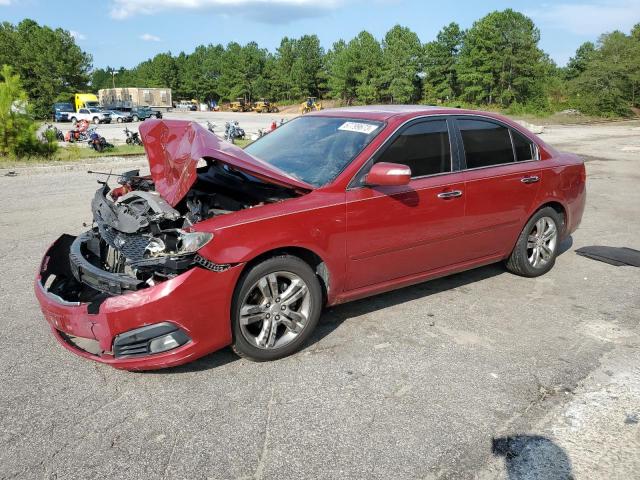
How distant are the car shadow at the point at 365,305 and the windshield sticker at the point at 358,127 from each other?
4.98 ft

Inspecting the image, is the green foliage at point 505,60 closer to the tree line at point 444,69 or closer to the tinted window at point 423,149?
the tree line at point 444,69

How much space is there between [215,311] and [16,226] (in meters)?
5.63

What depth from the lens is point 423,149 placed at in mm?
4438

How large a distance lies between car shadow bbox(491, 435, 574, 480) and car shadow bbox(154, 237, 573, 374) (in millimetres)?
1608

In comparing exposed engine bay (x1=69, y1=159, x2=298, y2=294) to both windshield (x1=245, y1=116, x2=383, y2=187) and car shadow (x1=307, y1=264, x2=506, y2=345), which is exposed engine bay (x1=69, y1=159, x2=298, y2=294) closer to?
windshield (x1=245, y1=116, x2=383, y2=187)

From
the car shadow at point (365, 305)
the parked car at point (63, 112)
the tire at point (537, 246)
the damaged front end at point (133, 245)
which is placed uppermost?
the parked car at point (63, 112)

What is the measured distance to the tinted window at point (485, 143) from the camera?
4.71 metres

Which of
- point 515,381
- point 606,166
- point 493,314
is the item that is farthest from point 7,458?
point 606,166

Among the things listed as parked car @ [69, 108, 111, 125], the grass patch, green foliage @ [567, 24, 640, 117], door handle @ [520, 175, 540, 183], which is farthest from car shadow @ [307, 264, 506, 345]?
green foliage @ [567, 24, 640, 117]

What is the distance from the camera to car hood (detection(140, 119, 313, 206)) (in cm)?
357

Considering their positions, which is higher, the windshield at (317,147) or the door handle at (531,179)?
the windshield at (317,147)

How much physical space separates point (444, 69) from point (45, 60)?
51.0m

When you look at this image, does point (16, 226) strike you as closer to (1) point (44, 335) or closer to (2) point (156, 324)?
(1) point (44, 335)

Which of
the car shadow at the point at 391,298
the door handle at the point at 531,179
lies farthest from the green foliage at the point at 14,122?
the door handle at the point at 531,179
